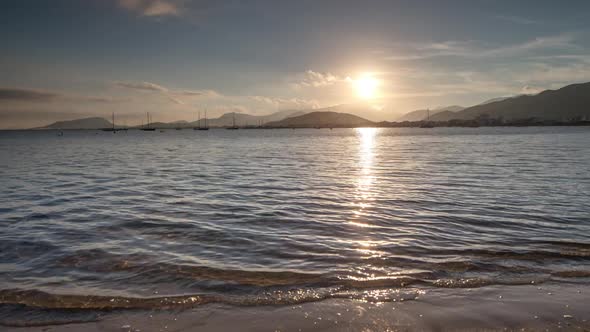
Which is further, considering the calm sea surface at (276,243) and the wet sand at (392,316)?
the calm sea surface at (276,243)

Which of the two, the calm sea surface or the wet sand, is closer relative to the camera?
the wet sand

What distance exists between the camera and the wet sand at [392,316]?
19.1ft

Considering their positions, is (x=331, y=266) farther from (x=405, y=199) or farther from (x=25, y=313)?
(x=405, y=199)

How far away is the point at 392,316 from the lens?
614 centimetres

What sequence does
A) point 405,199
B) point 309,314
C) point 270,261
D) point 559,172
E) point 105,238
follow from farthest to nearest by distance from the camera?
point 559,172
point 405,199
point 105,238
point 270,261
point 309,314

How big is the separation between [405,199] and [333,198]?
3.69m

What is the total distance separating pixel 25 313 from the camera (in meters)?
6.50

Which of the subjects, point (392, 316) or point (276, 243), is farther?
point (276, 243)

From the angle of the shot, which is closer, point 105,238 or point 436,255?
point 436,255

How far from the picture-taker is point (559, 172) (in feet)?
91.3

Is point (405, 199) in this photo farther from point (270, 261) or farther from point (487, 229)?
point (270, 261)

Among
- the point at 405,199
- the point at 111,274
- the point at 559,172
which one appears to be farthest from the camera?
the point at 559,172

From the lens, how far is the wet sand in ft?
19.1

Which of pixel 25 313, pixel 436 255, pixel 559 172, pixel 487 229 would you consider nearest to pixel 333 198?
pixel 487 229
